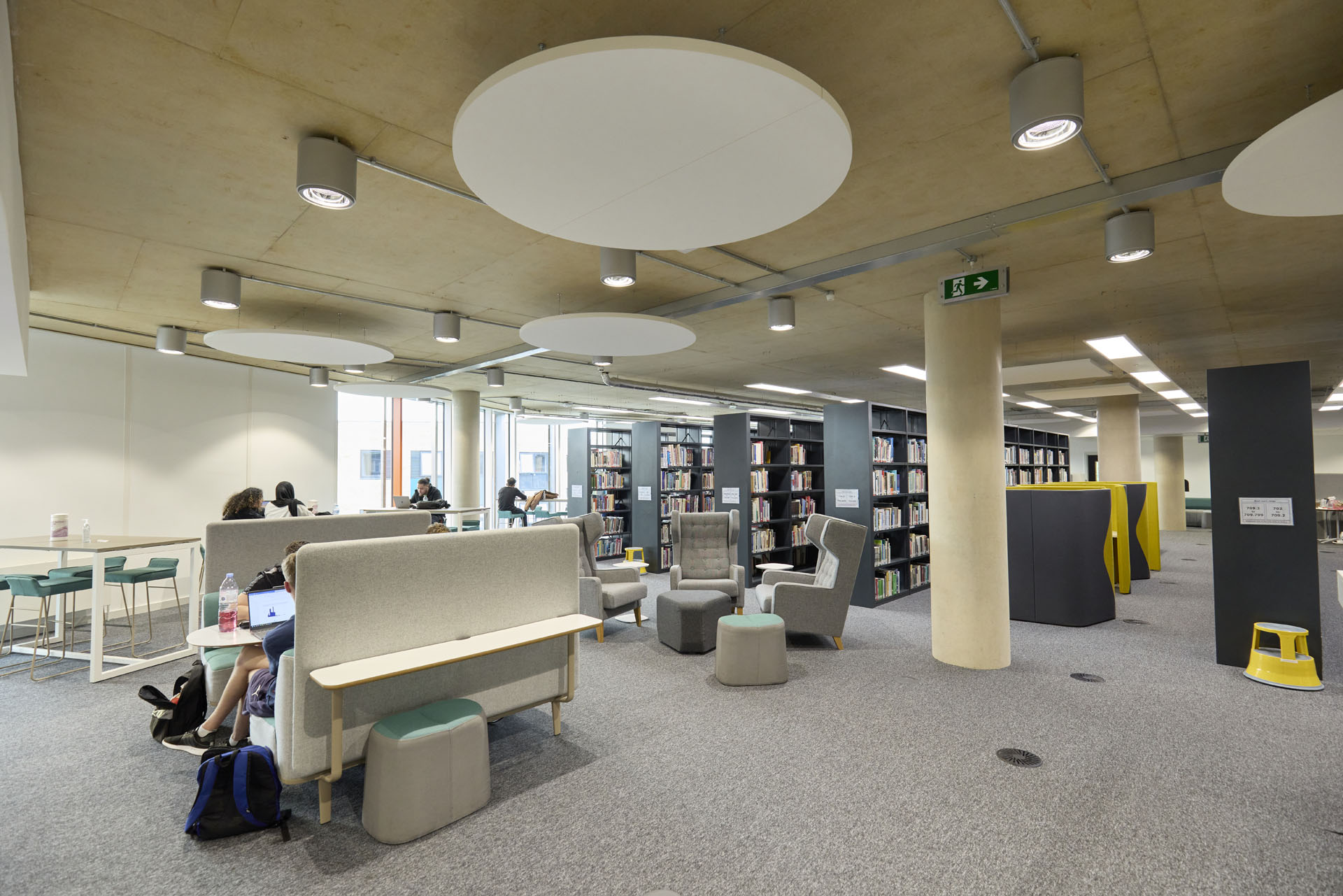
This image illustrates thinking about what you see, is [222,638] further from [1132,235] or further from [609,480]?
[609,480]

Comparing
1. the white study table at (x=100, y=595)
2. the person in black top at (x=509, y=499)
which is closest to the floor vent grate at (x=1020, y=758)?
the white study table at (x=100, y=595)

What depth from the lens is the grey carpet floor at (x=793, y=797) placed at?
261cm

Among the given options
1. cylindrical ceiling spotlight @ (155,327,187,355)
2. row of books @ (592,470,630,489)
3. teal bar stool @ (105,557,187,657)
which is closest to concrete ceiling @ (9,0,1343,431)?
cylindrical ceiling spotlight @ (155,327,187,355)

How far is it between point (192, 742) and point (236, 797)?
4.04 feet

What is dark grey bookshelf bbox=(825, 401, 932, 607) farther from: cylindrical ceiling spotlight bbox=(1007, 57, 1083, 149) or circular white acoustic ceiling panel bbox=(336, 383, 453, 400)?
circular white acoustic ceiling panel bbox=(336, 383, 453, 400)

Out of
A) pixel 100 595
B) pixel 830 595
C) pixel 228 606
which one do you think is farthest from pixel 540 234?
pixel 100 595

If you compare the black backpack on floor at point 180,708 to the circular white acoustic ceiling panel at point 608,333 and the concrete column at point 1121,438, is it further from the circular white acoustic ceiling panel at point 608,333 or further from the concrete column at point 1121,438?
the concrete column at point 1121,438

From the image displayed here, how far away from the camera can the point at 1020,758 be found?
3617mm

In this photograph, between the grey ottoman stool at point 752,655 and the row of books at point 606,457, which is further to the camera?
the row of books at point 606,457

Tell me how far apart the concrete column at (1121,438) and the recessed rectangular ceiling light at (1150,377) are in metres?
1.93

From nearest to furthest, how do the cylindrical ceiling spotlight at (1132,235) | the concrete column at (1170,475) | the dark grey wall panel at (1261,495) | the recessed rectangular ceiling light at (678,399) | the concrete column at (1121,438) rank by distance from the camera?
the cylindrical ceiling spotlight at (1132,235) < the dark grey wall panel at (1261,495) < the concrete column at (1121,438) < the recessed rectangular ceiling light at (678,399) < the concrete column at (1170,475)

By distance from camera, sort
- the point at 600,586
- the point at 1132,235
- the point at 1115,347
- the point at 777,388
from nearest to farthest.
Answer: the point at 1132,235 → the point at 600,586 → the point at 1115,347 → the point at 777,388

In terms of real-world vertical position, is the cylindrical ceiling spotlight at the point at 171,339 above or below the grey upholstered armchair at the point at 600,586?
above

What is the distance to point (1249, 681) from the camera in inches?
194
